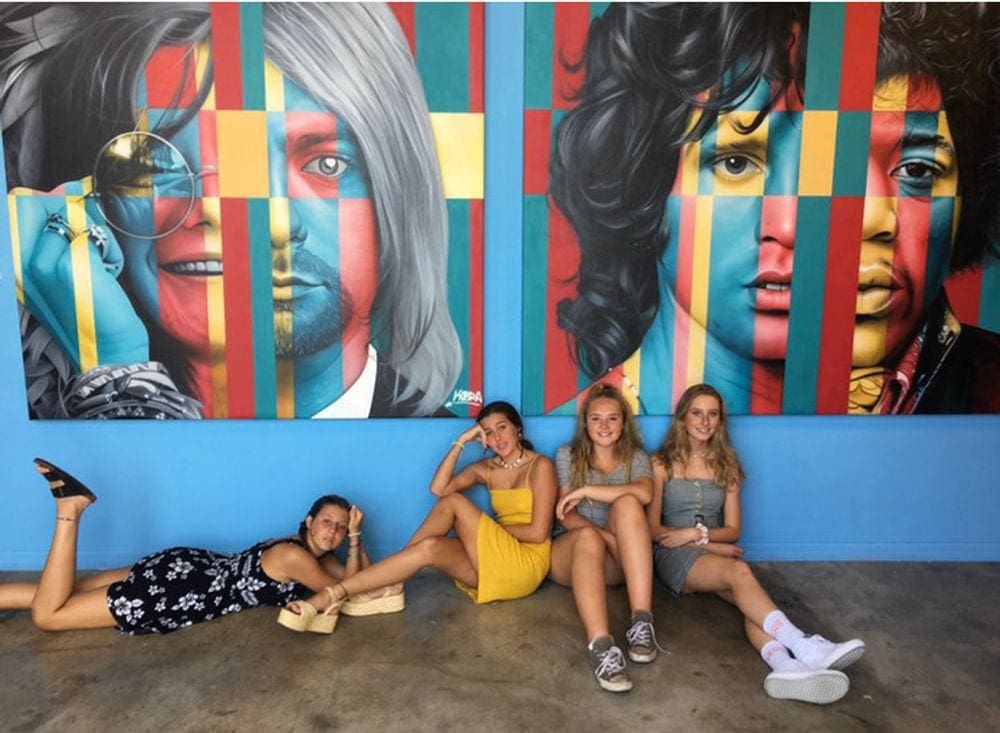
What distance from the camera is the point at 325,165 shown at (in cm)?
336

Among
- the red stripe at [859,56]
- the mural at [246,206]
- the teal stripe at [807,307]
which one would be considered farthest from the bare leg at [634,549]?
the red stripe at [859,56]

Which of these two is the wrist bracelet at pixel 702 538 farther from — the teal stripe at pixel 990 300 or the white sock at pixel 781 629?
the teal stripe at pixel 990 300

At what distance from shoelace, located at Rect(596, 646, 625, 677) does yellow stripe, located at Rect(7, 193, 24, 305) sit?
9.14 ft

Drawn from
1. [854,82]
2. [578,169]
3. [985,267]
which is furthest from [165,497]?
[985,267]

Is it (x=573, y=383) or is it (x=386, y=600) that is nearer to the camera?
(x=386, y=600)

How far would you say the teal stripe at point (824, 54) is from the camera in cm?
335

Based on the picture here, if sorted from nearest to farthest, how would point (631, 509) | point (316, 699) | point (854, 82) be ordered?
point (316, 699) < point (631, 509) < point (854, 82)

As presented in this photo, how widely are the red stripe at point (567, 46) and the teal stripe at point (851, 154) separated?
113cm

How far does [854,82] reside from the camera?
3.40 m

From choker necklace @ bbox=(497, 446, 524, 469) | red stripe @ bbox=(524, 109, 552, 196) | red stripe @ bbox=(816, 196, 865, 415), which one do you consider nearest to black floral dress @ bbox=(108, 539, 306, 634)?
choker necklace @ bbox=(497, 446, 524, 469)

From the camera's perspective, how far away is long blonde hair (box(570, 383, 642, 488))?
3377 mm

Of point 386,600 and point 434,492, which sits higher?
point 434,492

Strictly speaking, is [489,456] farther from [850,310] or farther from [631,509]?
[850,310]

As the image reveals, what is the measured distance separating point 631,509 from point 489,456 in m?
0.78
